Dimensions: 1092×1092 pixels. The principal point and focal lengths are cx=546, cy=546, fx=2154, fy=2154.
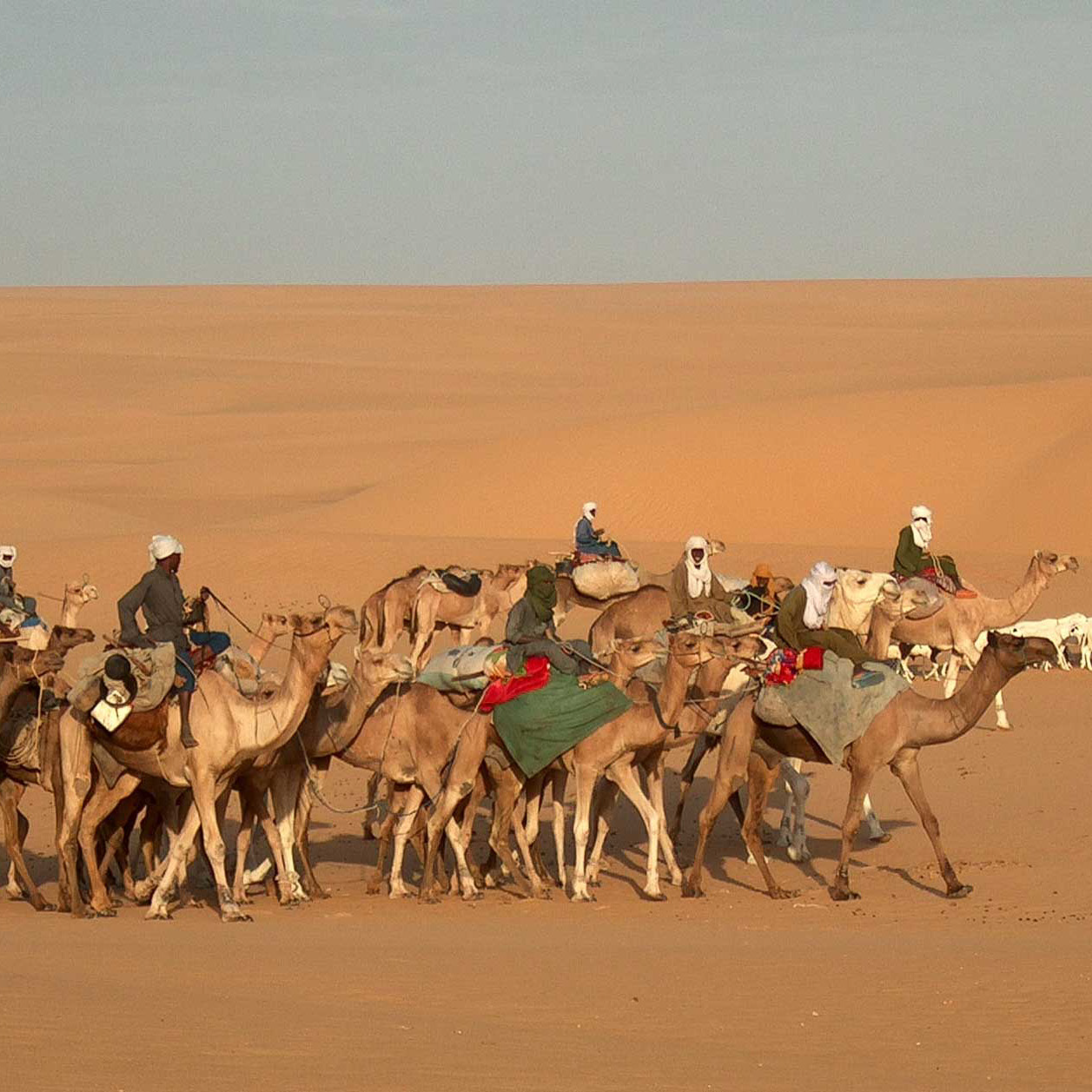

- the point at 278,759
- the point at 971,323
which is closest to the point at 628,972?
the point at 278,759

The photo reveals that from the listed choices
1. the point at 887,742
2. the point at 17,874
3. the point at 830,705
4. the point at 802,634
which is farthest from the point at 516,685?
the point at 17,874

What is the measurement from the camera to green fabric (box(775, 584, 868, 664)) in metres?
14.6

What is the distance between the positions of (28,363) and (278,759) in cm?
6205

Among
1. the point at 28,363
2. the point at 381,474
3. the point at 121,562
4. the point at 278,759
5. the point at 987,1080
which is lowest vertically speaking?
the point at 987,1080

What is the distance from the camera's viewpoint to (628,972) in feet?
35.2

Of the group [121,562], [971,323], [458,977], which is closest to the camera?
[458,977]

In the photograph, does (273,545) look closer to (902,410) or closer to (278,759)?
(902,410)

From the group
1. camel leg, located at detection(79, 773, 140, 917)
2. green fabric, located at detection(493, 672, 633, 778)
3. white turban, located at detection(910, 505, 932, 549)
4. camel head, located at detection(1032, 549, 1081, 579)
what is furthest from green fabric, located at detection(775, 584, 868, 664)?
camel head, located at detection(1032, 549, 1081, 579)

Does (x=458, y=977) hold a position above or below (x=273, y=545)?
below

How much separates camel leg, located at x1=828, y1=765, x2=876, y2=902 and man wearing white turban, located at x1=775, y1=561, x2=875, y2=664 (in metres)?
0.80

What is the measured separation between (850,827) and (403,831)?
3.04m

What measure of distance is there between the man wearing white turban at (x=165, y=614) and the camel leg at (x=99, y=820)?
87cm

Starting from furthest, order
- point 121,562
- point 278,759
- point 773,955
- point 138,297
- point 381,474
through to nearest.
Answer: point 138,297 → point 381,474 → point 121,562 → point 278,759 → point 773,955

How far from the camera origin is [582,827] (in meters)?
14.4
